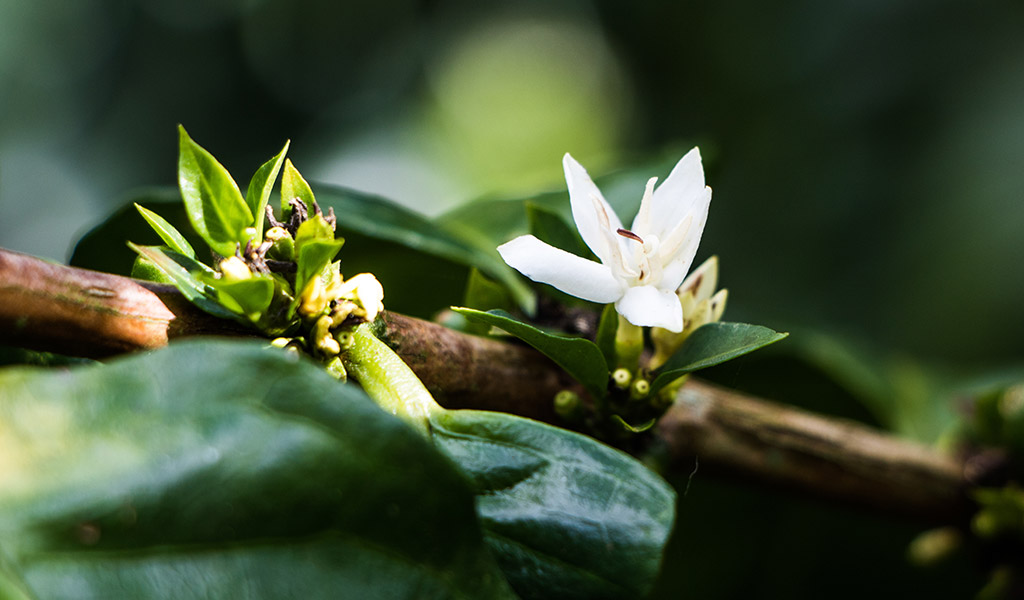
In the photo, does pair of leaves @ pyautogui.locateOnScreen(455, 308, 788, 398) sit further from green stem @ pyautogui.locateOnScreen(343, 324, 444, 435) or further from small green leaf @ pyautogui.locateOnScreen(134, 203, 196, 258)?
small green leaf @ pyautogui.locateOnScreen(134, 203, 196, 258)

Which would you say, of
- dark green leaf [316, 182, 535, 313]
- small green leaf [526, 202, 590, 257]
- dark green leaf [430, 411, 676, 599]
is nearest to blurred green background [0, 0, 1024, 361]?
dark green leaf [316, 182, 535, 313]

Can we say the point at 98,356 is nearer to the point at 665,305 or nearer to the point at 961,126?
the point at 665,305

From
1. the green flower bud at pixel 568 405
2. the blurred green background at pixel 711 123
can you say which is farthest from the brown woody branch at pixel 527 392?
the blurred green background at pixel 711 123

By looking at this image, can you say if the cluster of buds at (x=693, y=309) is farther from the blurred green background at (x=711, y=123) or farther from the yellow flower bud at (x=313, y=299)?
the blurred green background at (x=711, y=123)

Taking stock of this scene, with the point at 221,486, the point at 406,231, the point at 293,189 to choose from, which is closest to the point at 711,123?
the point at 406,231

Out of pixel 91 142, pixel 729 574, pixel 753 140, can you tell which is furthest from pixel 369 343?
pixel 91 142
